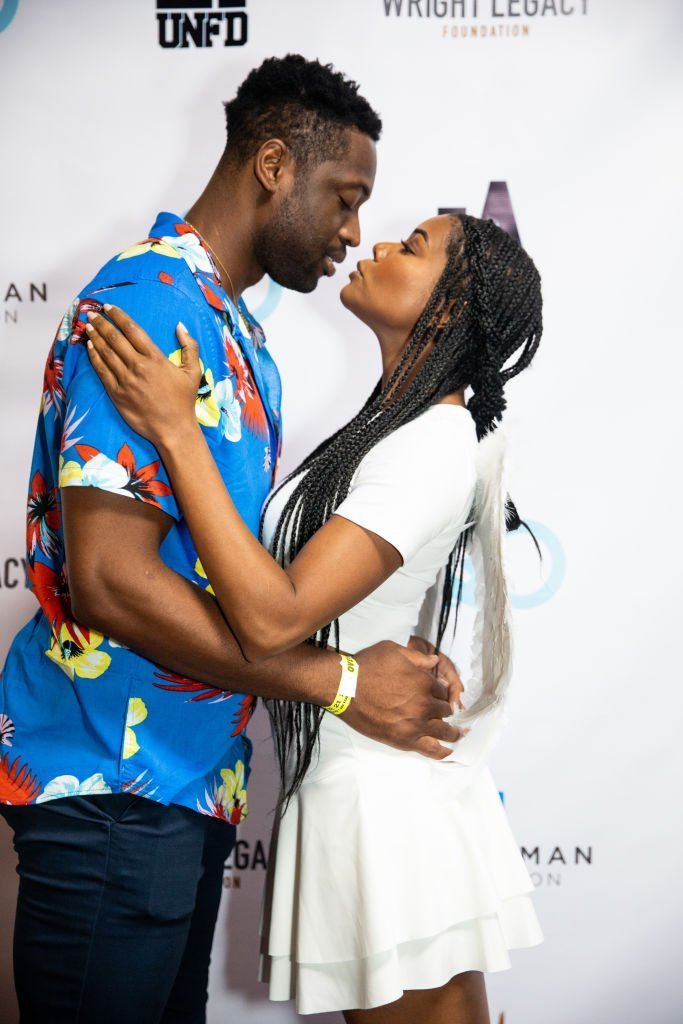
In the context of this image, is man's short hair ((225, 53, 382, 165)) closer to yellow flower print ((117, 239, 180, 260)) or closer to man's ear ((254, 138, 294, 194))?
man's ear ((254, 138, 294, 194))

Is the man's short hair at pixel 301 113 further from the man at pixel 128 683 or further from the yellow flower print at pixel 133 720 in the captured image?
the yellow flower print at pixel 133 720

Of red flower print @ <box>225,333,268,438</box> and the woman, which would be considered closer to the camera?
the woman

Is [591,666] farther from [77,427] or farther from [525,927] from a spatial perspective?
[77,427]

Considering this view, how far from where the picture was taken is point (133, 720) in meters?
1.15

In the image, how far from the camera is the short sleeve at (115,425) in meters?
1.06

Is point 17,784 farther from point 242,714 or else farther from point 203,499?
point 203,499

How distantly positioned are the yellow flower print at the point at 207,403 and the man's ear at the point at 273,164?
1.24 ft

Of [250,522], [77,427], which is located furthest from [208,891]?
[77,427]

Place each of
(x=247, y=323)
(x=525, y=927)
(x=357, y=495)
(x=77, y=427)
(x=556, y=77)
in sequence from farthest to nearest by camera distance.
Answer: (x=556, y=77) → (x=247, y=323) → (x=525, y=927) → (x=357, y=495) → (x=77, y=427)

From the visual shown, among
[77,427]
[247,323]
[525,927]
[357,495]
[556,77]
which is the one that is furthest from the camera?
[556,77]

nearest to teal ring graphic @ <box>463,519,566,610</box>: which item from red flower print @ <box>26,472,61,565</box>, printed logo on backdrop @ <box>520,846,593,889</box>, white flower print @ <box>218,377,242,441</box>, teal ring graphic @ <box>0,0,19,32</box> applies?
printed logo on backdrop @ <box>520,846,593,889</box>

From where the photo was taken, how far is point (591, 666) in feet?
7.09

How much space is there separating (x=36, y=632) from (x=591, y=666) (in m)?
1.33

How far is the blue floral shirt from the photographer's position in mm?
1086
